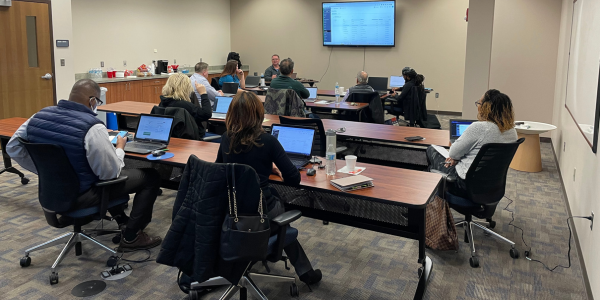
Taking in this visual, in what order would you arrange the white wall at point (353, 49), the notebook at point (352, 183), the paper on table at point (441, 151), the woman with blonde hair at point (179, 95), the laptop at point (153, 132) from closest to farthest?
the notebook at point (352, 183), the paper on table at point (441, 151), the laptop at point (153, 132), the woman with blonde hair at point (179, 95), the white wall at point (353, 49)

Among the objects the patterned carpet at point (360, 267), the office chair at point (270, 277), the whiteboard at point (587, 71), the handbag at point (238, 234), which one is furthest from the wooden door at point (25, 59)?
the whiteboard at point (587, 71)

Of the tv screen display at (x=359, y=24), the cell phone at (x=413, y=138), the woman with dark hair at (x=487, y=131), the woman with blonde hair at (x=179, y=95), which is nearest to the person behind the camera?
the woman with dark hair at (x=487, y=131)

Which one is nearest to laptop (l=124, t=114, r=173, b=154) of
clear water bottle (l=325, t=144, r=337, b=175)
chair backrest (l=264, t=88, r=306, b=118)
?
clear water bottle (l=325, t=144, r=337, b=175)

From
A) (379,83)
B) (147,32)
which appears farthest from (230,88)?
(147,32)

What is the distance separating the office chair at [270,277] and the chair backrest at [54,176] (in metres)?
0.92

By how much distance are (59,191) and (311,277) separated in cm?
158

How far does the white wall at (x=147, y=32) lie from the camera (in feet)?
26.9

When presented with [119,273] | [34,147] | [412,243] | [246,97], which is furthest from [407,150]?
[34,147]

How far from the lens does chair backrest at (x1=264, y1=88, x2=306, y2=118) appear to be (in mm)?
5578

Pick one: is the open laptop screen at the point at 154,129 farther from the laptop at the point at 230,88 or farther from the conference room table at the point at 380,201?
the laptop at the point at 230,88

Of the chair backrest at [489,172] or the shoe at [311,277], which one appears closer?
the shoe at [311,277]

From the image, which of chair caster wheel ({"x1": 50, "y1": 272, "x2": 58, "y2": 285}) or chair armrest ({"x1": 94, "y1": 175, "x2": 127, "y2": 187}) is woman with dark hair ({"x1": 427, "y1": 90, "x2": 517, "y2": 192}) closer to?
chair armrest ({"x1": 94, "y1": 175, "x2": 127, "y2": 187})

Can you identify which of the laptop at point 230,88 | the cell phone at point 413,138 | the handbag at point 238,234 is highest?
the laptop at point 230,88

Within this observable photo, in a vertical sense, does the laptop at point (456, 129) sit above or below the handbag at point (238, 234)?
above
